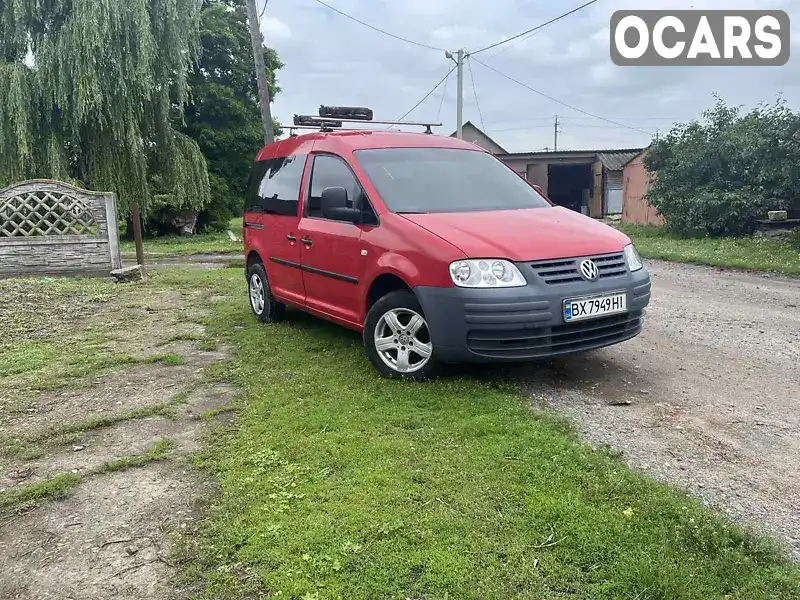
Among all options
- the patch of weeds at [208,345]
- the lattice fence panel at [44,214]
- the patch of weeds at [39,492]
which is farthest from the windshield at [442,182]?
the lattice fence panel at [44,214]

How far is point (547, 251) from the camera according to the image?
4277 mm

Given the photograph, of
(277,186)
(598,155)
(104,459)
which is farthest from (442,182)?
(598,155)

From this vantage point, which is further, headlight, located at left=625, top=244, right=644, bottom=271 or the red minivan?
headlight, located at left=625, top=244, right=644, bottom=271

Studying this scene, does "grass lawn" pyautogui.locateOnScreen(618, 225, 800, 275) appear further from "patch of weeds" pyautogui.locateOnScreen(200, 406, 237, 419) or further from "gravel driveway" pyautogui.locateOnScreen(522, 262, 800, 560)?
"patch of weeds" pyautogui.locateOnScreen(200, 406, 237, 419)

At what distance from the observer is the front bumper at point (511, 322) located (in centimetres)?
411

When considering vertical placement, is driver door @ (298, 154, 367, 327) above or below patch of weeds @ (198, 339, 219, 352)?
above

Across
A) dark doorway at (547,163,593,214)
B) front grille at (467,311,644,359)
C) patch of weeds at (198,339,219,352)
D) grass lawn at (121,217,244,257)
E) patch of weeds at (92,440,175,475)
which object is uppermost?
dark doorway at (547,163,593,214)

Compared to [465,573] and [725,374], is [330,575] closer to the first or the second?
[465,573]

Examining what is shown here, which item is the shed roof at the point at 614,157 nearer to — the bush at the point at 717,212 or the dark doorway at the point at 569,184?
the dark doorway at the point at 569,184

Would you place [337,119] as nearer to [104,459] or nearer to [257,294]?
[257,294]

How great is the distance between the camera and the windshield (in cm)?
506

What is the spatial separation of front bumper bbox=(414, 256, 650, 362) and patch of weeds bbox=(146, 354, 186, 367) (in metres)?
2.50

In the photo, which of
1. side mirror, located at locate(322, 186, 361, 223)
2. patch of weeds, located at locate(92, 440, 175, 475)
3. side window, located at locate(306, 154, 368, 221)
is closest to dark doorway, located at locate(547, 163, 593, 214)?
side window, located at locate(306, 154, 368, 221)

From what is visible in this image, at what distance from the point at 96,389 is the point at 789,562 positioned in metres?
4.54
